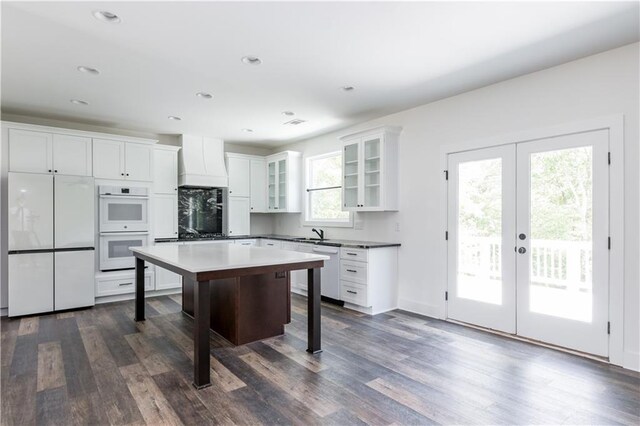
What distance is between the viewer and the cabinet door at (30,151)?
14.4 feet

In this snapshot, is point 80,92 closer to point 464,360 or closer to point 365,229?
point 365,229

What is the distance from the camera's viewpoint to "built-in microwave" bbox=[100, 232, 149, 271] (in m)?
4.91

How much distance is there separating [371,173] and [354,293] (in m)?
1.58

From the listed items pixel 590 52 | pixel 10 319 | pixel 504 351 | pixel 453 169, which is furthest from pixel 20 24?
pixel 504 351

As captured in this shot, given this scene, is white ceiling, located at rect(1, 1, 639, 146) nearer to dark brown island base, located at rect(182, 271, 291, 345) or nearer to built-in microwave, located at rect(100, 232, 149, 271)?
built-in microwave, located at rect(100, 232, 149, 271)

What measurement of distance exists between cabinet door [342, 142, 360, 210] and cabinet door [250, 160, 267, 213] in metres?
2.15

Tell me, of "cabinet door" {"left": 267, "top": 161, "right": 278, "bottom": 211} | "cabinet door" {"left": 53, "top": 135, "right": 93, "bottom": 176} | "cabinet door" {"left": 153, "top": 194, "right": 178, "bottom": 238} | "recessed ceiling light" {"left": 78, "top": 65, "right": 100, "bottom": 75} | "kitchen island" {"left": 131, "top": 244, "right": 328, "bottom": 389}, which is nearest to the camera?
"kitchen island" {"left": 131, "top": 244, "right": 328, "bottom": 389}

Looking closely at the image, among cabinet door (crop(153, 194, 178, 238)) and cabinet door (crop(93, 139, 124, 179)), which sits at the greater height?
cabinet door (crop(93, 139, 124, 179))

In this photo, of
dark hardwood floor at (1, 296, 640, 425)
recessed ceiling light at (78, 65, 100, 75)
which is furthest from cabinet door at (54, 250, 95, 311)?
recessed ceiling light at (78, 65, 100, 75)

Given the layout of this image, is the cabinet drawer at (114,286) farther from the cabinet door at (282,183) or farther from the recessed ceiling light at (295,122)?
the recessed ceiling light at (295,122)

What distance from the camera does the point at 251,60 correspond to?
3.10m

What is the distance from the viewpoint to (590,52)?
2932 millimetres

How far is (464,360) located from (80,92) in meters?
4.66

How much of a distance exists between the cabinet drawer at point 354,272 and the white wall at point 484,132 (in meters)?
0.58
